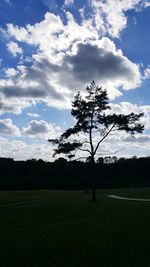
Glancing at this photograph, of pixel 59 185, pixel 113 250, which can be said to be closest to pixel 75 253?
pixel 113 250

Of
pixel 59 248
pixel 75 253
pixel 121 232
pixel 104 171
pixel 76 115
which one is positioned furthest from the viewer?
pixel 104 171

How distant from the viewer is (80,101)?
49000 millimetres

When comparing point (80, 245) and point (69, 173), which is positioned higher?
point (69, 173)

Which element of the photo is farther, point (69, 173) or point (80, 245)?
point (69, 173)

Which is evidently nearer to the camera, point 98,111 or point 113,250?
point 113,250

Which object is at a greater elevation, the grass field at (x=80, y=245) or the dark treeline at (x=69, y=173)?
the dark treeline at (x=69, y=173)

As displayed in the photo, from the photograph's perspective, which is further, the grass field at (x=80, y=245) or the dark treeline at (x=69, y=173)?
the dark treeline at (x=69, y=173)

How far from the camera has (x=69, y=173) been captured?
12500cm

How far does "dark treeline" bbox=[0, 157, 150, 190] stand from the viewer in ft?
360

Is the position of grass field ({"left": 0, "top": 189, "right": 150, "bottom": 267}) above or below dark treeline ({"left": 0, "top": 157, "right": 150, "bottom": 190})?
below

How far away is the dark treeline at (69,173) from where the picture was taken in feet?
360

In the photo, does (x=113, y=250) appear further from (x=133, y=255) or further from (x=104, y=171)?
(x=104, y=171)

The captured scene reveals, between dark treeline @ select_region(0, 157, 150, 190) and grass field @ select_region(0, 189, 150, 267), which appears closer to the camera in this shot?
grass field @ select_region(0, 189, 150, 267)

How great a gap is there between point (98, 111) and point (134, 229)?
29.2 m
